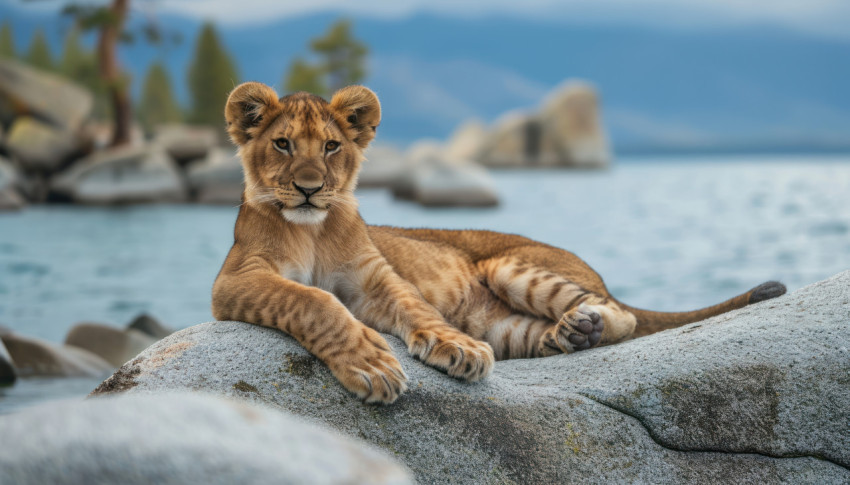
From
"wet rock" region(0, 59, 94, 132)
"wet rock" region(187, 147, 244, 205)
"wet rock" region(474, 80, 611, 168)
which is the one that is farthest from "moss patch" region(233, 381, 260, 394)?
"wet rock" region(474, 80, 611, 168)

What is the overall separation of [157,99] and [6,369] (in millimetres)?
62430

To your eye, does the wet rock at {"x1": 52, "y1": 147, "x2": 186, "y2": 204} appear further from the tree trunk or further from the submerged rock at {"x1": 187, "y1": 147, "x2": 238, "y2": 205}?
the tree trunk

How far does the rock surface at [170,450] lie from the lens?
2.26 metres

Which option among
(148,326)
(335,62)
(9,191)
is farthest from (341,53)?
(148,326)

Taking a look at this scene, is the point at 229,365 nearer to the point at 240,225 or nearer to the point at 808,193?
the point at 240,225

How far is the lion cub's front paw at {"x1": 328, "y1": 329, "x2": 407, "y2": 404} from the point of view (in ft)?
13.1

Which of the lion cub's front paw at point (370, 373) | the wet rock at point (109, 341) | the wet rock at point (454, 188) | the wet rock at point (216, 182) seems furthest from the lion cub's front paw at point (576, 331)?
the wet rock at point (216, 182)

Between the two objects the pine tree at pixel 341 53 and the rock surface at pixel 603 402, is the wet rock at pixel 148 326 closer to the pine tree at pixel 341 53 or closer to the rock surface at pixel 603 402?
the rock surface at pixel 603 402

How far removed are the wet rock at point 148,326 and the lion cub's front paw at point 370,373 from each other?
7.61m

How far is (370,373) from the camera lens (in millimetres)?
3992

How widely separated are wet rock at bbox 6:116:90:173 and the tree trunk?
67.0 inches

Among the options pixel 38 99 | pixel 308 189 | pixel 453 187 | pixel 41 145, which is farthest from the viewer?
pixel 38 99

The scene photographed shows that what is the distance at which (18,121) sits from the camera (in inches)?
1282

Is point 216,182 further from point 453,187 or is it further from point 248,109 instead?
point 248,109
